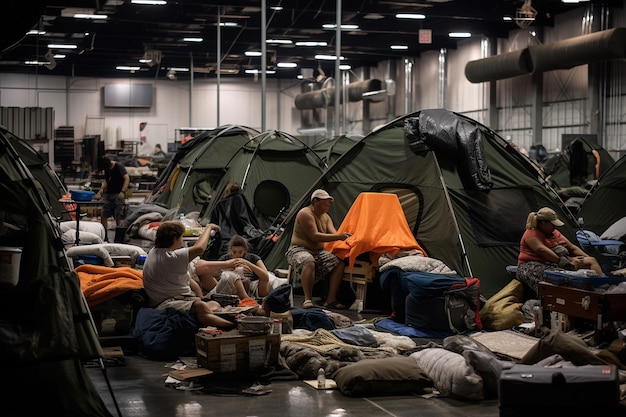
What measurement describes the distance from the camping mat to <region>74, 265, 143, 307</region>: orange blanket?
2726 mm

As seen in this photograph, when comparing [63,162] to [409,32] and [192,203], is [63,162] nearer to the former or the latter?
[409,32]

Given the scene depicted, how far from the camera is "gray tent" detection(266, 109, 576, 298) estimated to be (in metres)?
8.80

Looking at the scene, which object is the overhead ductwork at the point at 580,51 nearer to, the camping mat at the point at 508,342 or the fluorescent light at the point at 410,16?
the fluorescent light at the point at 410,16

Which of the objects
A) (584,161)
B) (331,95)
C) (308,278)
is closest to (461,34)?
(584,161)

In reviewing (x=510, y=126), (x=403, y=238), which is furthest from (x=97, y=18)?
(x=403, y=238)

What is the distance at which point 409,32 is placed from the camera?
23938 mm

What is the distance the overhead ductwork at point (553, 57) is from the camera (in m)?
16.7

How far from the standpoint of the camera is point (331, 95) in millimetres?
30391

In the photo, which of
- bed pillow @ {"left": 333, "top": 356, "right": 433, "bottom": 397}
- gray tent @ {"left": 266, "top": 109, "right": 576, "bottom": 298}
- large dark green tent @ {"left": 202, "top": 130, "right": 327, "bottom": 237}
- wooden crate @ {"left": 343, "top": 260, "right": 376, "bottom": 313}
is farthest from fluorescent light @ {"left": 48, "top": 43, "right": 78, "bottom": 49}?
bed pillow @ {"left": 333, "top": 356, "right": 433, "bottom": 397}

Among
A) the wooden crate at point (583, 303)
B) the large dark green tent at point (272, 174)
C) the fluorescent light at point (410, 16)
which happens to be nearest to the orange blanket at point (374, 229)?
the wooden crate at point (583, 303)

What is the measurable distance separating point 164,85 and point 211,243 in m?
26.3

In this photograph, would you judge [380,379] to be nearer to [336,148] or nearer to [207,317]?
[207,317]

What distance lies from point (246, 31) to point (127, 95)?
1179cm

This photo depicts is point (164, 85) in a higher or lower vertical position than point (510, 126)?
higher
